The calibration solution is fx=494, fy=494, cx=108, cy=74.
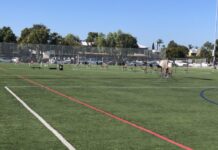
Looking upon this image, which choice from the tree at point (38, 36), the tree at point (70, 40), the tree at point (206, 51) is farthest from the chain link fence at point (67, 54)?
the tree at point (206, 51)

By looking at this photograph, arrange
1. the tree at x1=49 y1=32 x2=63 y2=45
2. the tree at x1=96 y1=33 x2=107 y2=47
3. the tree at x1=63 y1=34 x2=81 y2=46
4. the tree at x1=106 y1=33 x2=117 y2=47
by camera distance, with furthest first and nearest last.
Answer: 1. the tree at x1=106 y1=33 x2=117 y2=47
2. the tree at x1=96 y1=33 x2=107 y2=47
3. the tree at x1=63 y1=34 x2=81 y2=46
4. the tree at x1=49 y1=32 x2=63 y2=45

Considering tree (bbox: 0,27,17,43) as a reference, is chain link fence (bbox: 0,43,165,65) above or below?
below

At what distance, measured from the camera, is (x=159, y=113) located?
547 inches

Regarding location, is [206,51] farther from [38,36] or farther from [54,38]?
[38,36]

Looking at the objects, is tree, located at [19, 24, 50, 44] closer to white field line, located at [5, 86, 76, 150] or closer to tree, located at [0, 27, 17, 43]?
tree, located at [0, 27, 17, 43]

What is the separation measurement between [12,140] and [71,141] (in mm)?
1105

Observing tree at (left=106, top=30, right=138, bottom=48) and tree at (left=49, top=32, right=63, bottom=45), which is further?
tree at (left=106, top=30, right=138, bottom=48)

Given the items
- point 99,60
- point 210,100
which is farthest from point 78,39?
point 210,100

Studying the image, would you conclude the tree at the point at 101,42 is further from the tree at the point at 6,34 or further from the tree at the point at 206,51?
the tree at the point at 206,51

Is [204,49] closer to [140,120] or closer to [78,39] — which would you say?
[78,39]

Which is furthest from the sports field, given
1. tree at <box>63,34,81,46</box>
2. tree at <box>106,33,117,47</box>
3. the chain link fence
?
tree at <box>106,33,117,47</box>

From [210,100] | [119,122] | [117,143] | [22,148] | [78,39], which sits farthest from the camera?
[78,39]

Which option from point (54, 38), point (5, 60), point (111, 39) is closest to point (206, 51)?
point (111, 39)

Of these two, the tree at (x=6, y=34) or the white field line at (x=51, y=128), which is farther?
the tree at (x=6, y=34)
